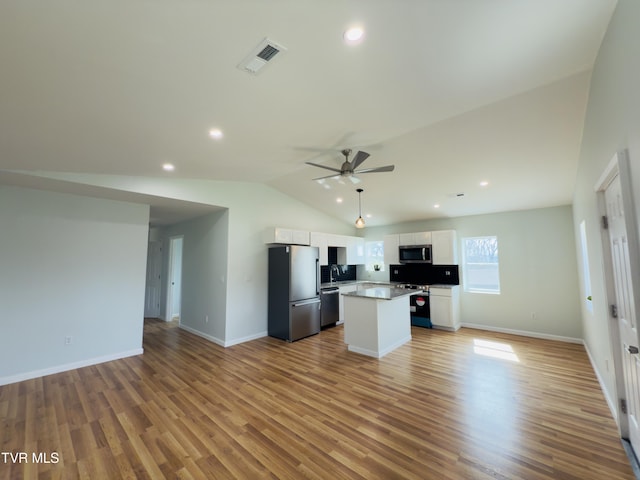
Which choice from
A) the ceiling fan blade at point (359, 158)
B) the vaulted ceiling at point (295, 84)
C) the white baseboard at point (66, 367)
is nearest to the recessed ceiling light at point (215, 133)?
the vaulted ceiling at point (295, 84)

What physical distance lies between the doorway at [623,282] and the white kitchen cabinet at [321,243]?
14.0 ft

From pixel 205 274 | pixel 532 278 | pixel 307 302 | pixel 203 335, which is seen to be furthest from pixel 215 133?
pixel 532 278

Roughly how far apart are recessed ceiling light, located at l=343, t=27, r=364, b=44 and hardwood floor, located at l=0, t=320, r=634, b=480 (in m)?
2.87

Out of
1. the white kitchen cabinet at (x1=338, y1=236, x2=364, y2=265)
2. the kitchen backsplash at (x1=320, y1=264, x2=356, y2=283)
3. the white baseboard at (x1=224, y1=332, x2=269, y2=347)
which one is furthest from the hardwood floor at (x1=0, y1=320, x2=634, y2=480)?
the white kitchen cabinet at (x1=338, y1=236, x2=364, y2=265)

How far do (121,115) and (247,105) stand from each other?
1.03m

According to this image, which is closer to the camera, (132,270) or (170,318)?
(132,270)

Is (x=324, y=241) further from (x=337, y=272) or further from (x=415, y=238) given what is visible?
(x=415, y=238)

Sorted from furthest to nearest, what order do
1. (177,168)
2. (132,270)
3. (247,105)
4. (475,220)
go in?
1. (475,220)
2. (132,270)
3. (177,168)
4. (247,105)

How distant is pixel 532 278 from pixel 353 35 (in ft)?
18.2

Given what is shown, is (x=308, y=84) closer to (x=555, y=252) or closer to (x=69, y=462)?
(x=69, y=462)

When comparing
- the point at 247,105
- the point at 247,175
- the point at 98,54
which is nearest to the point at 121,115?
the point at 98,54

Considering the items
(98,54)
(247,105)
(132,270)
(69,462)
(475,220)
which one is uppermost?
(247,105)

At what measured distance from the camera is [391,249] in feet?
21.5

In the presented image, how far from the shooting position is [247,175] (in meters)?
4.41
